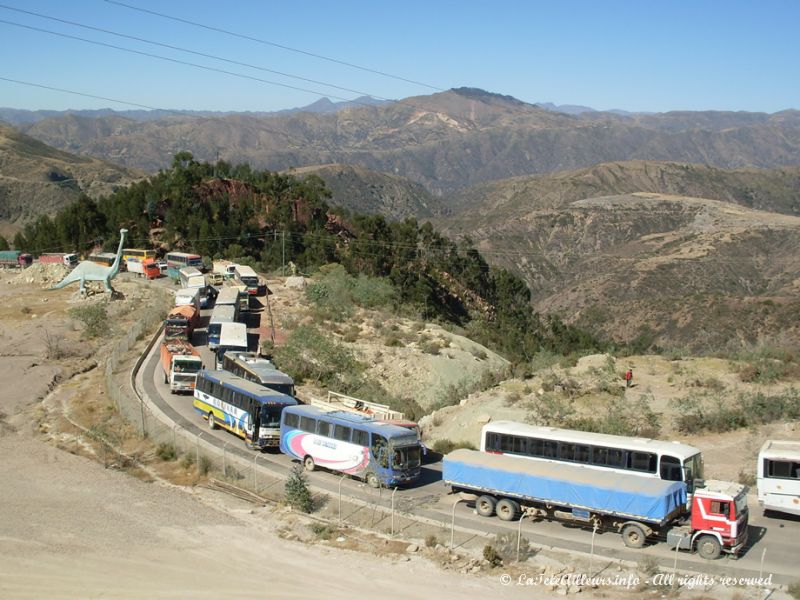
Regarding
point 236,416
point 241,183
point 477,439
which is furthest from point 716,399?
point 241,183

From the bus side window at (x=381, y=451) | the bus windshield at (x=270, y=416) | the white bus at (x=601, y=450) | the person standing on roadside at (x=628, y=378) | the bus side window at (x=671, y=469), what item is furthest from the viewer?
the person standing on roadside at (x=628, y=378)

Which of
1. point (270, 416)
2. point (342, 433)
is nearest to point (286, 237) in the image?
point (270, 416)

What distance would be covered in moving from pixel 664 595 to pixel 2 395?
1341 inches

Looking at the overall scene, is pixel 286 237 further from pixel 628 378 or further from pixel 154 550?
pixel 154 550

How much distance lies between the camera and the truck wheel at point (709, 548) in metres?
18.5

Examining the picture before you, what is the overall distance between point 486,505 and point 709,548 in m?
5.91

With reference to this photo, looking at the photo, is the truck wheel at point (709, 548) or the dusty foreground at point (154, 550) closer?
the dusty foreground at point (154, 550)

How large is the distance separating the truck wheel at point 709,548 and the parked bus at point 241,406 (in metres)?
15.0

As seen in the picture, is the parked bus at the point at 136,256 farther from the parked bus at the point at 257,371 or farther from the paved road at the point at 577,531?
the paved road at the point at 577,531

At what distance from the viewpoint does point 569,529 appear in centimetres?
2089

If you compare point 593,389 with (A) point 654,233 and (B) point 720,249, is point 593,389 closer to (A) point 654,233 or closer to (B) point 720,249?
(B) point 720,249

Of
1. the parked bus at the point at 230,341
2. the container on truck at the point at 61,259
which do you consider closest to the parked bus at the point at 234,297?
the parked bus at the point at 230,341

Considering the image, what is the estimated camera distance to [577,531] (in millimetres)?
20797

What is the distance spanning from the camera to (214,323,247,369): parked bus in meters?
40.8
